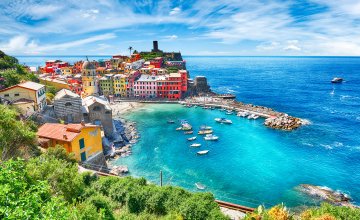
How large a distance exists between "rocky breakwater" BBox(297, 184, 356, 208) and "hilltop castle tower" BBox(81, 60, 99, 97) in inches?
2011

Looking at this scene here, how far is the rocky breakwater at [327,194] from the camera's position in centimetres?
A: 3400

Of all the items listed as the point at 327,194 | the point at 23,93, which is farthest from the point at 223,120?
the point at 23,93

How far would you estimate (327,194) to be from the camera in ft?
116

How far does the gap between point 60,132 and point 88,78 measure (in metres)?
31.4

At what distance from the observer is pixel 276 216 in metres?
16.1

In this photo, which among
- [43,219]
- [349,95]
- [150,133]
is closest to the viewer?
[43,219]

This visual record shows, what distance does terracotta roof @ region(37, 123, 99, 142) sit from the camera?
32.1 meters

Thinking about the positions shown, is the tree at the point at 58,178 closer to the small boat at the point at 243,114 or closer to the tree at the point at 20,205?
the tree at the point at 20,205

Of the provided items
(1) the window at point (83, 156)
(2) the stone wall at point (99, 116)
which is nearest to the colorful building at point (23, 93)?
(2) the stone wall at point (99, 116)

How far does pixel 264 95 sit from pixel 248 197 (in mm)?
83274

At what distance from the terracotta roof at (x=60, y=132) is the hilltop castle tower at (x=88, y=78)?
93.7 ft

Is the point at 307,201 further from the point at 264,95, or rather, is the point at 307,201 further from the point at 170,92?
the point at 264,95

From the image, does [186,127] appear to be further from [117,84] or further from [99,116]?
[117,84]

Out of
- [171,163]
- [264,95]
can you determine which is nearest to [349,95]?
[264,95]
